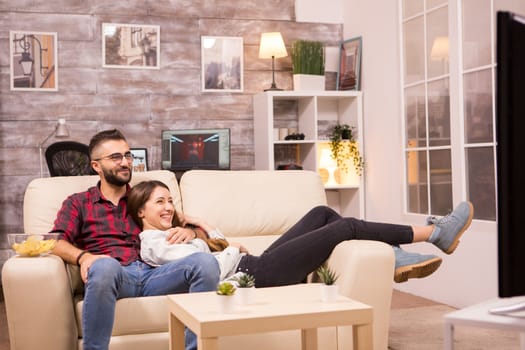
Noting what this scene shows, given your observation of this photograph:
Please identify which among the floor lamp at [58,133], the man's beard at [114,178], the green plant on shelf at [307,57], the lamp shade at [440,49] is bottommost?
the man's beard at [114,178]

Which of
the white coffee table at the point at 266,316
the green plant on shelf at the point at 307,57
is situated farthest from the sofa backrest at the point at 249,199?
the green plant on shelf at the point at 307,57

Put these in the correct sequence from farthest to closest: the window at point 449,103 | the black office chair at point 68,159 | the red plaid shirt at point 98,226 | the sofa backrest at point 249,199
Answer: the black office chair at point 68,159 → the window at point 449,103 → the sofa backrest at point 249,199 → the red plaid shirt at point 98,226

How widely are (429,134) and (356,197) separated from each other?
108 centimetres

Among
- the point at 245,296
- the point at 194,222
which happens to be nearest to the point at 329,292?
the point at 245,296

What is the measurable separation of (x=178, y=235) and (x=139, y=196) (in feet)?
0.86

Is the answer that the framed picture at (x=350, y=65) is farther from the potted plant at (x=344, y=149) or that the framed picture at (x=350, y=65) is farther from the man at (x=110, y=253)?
the man at (x=110, y=253)

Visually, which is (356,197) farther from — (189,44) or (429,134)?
(189,44)

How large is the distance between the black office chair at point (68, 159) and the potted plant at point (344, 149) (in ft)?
6.28

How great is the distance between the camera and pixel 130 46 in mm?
5801

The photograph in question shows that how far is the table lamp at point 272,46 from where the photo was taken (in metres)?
5.86

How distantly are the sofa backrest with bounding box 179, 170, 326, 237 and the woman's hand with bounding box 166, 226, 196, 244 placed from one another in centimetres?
29

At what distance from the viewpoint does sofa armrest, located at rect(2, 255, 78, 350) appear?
2.74m

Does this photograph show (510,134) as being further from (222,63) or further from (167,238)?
(222,63)

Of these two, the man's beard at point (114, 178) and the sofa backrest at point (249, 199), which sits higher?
the man's beard at point (114, 178)
